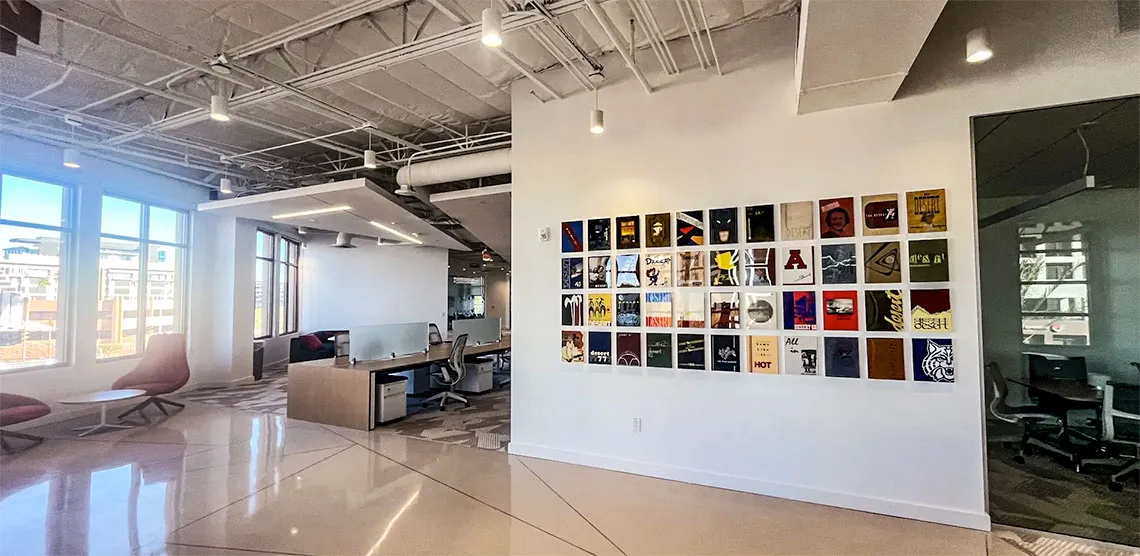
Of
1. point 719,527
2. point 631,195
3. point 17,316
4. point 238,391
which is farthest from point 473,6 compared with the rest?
point 238,391

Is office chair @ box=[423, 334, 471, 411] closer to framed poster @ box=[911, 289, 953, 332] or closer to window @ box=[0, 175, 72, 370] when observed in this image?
window @ box=[0, 175, 72, 370]

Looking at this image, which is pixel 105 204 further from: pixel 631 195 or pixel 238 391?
pixel 631 195

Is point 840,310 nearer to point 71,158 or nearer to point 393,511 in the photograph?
point 393,511

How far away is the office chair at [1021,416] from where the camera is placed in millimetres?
4141

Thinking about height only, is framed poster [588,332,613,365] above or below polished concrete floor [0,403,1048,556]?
above

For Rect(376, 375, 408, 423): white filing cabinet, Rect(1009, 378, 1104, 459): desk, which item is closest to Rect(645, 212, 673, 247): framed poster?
Rect(1009, 378, 1104, 459): desk

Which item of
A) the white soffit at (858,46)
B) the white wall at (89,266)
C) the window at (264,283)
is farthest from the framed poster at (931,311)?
the window at (264,283)

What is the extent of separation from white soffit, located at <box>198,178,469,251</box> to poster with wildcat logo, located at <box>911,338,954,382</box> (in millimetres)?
6050

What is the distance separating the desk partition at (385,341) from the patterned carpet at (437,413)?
0.82m

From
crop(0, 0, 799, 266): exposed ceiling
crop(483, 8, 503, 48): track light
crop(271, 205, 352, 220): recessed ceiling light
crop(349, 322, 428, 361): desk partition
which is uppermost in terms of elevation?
crop(0, 0, 799, 266): exposed ceiling

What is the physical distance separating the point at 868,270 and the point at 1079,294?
121 inches

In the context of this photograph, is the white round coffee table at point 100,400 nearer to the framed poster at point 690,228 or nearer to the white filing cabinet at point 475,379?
the white filing cabinet at point 475,379

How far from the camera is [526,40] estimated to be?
393 centimetres

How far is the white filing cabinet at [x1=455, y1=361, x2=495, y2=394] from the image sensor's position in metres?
7.55
